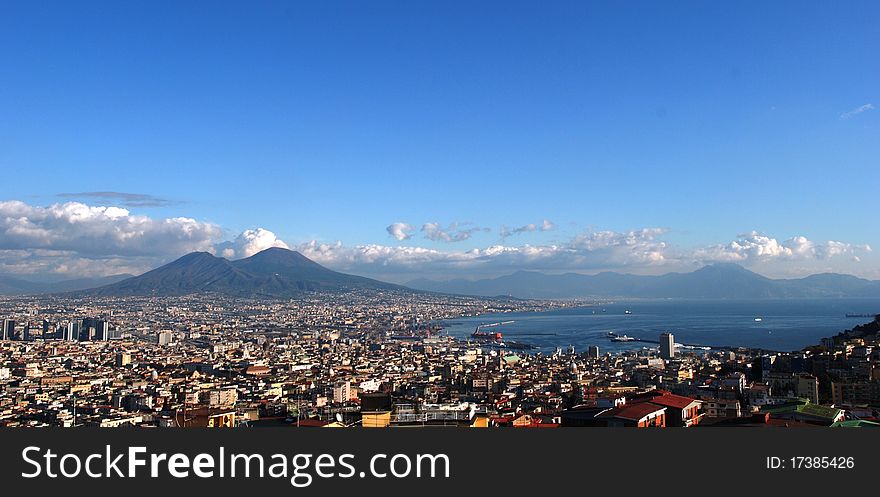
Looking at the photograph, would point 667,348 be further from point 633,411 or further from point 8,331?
point 8,331

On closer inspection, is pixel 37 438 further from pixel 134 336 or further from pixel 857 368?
pixel 134 336

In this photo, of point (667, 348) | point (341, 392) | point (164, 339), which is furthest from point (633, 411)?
point (164, 339)

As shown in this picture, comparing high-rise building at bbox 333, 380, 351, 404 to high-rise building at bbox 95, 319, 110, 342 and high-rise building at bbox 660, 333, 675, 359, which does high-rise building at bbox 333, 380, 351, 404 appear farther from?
high-rise building at bbox 95, 319, 110, 342

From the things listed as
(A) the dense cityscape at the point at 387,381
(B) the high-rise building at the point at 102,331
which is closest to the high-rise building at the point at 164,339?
(A) the dense cityscape at the point at 387,381

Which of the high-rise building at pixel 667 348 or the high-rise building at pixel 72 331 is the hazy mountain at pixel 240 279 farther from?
the high-rise building at pixel 667 348

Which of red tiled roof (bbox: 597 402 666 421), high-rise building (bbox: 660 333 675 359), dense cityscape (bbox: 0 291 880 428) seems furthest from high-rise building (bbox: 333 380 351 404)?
high-rise building (bbox: 660 333 675 359)

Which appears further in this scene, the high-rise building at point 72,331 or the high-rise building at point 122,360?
the high-rise building at point 72,331
